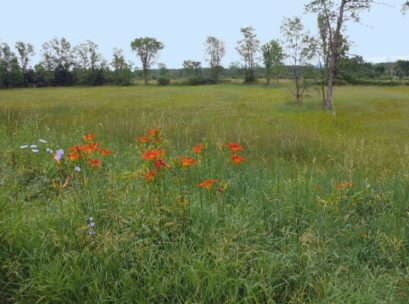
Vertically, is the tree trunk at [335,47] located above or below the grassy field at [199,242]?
above

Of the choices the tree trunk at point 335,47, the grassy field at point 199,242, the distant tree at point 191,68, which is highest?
the distant tree at point 191,68

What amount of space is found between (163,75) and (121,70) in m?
8.23

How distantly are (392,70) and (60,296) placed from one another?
76277 millimetres

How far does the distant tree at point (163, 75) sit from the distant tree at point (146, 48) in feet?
10.7

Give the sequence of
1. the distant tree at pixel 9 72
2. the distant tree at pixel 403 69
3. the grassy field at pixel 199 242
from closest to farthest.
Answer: the grassy field at pixel 199 242 < the distant tree at pixel 9 72 < the distant tree at pixel 403 69

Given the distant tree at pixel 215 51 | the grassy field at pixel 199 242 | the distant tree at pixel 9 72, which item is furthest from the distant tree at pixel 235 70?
the grassy field at pixel 199 242

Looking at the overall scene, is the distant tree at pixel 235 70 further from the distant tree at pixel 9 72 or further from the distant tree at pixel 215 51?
the distant tree at pixel 9 72

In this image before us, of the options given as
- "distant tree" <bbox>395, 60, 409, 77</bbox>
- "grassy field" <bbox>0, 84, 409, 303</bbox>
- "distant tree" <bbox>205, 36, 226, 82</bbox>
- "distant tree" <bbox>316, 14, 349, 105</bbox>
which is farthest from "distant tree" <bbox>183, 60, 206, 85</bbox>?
"grassy field" <bbox>0, 84, 409, 303</bbox>

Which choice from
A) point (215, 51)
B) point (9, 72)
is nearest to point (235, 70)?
point (215, 51)

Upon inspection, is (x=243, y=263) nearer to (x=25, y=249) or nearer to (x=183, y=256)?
(x=183, y=256)

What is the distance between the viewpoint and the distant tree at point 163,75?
61.5 meters

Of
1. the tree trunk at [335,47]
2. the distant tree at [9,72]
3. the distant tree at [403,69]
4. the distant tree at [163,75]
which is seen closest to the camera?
the tree trunk at [335,47]

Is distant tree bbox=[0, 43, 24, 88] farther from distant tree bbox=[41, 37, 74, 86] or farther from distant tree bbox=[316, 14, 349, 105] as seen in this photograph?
distant tree bbox=[316, 14, 349, 105]

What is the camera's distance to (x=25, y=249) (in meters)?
2.26
